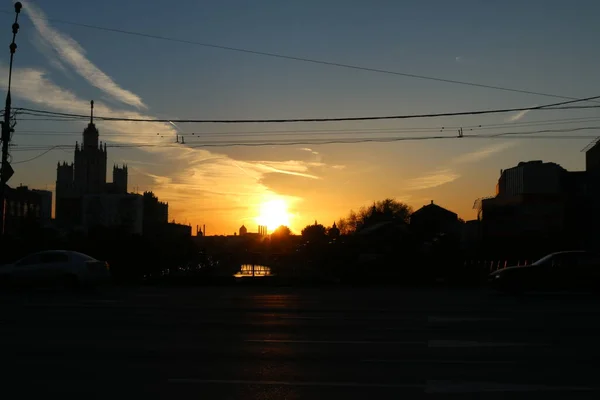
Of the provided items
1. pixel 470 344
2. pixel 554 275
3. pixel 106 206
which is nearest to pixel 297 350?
pixel 470 344

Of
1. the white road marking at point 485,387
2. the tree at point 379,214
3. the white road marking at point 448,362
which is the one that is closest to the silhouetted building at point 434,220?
the tree at point 379,214

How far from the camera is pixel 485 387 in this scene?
9.05m

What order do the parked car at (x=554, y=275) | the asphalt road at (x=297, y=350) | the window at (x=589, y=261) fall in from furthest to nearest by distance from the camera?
the window at (x=589, y=261), the parked car at (x=554, y=275), the asphalt road at (x=297, y=350)

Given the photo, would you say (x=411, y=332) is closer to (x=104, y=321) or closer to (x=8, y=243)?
(x=104, y=321)

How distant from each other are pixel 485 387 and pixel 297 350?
150 inches

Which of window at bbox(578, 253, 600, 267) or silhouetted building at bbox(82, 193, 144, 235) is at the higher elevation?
silhouetted building at bbox(82, 193, 144, 235)

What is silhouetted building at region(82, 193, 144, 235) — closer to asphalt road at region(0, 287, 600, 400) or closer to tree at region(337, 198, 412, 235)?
tree at region(337, 198, 412, 235)

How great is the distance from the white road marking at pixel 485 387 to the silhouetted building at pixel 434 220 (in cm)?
10793

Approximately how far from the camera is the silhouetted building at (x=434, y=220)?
11912cm

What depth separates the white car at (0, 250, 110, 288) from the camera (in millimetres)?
26406

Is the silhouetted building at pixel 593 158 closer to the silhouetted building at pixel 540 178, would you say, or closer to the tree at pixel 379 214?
the silhouetted building at pixel 540 178

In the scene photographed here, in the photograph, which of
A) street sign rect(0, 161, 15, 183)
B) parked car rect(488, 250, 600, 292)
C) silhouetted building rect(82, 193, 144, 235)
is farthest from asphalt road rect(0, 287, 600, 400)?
silhouetted building rect(82, 193, 144, 235)

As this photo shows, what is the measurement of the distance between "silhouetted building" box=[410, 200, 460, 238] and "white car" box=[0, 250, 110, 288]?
93243 mm

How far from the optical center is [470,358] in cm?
1114
